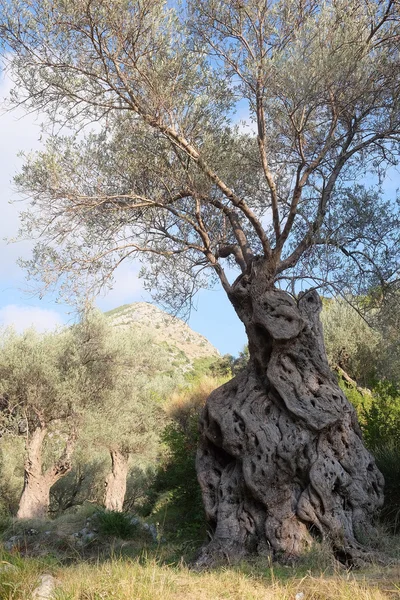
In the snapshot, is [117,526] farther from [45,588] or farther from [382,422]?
[45,588]

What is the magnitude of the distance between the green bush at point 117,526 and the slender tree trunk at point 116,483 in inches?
260

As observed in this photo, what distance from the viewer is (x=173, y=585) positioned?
197 inches

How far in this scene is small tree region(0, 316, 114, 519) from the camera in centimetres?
1700

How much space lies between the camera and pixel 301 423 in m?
7.93

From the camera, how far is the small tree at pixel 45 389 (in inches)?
669

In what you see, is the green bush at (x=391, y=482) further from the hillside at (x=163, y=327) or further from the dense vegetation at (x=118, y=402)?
the hillside at (x=163, y=327)

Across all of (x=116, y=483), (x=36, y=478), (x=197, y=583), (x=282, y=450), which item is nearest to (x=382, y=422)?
(x=282, y=450)

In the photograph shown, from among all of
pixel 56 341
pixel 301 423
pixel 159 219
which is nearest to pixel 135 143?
pixel 159 219

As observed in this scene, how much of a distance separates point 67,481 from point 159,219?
14.5 m

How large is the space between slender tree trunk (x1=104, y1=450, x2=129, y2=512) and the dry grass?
1225cm

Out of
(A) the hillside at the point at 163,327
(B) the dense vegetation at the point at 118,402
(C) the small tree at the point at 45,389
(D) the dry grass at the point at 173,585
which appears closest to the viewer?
(D) the dry grass at the point at 173,585

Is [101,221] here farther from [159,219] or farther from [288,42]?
[288,42]

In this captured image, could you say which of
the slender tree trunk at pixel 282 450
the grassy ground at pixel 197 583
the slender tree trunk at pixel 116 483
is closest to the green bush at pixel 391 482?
the slender tree trunk at pixel 282 450

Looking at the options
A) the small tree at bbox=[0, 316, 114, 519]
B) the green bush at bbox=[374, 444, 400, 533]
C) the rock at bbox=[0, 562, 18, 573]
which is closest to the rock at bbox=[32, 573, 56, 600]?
the rock at bbox=[0, 562, 18, 573]
